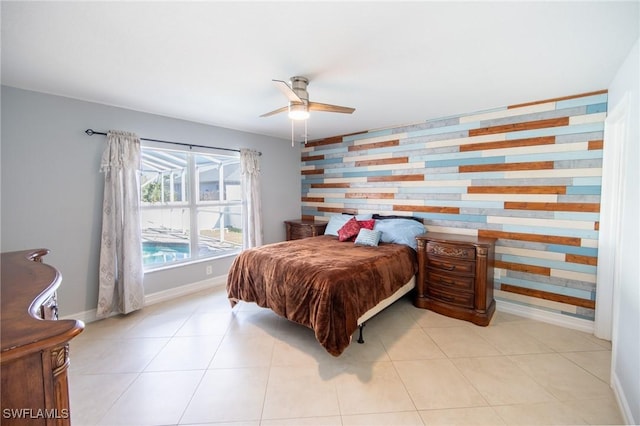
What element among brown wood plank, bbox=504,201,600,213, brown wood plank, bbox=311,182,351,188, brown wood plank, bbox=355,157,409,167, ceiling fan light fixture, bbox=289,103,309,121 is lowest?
brown wood plank, bbox=504,201,600,213

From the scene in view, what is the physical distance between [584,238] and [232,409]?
11.3ft

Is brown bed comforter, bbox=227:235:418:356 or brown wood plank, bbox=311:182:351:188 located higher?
brown wood plank, bbox=311:182:351:188

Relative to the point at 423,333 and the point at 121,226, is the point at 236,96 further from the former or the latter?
the point at 423,333

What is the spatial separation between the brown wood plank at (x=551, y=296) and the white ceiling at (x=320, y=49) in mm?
2034

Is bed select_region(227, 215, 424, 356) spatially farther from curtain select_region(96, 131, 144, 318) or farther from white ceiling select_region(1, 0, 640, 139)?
white ceiling select_region(1, 0, 640, 139)

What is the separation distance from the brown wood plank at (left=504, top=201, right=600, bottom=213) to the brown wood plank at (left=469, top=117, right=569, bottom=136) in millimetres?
810

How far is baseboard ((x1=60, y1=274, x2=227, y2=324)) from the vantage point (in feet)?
9.30

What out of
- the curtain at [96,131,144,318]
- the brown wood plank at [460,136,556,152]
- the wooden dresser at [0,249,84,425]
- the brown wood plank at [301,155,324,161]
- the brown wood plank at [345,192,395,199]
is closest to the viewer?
the wooden dresser at [0,249,84,425]

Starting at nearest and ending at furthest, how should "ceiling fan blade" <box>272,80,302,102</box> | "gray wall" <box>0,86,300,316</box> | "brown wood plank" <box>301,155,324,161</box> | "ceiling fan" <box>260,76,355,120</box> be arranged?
"ceiling fan blade" <box>272,80,302,102</box>
"ceiling fan" <box>260,76,355,120</box>
"gray wall" <box>0,86,300,316</box>
"brown wood plank" <box>301,155,324,161</box>

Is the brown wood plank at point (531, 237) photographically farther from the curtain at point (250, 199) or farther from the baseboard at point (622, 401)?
the curtain at point (250, 199)

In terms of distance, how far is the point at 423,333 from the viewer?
2600 millimetres

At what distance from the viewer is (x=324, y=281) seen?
7.09ft

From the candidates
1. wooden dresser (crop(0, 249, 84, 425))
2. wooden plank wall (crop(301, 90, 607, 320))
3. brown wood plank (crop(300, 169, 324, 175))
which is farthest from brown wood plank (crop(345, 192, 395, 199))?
wooden dresser (crop(0, 249, 84, 425))

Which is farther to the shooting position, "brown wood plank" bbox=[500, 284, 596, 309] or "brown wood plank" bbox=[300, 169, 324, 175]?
"brown wood plank" bbox=[300, 169, 324, 175]
